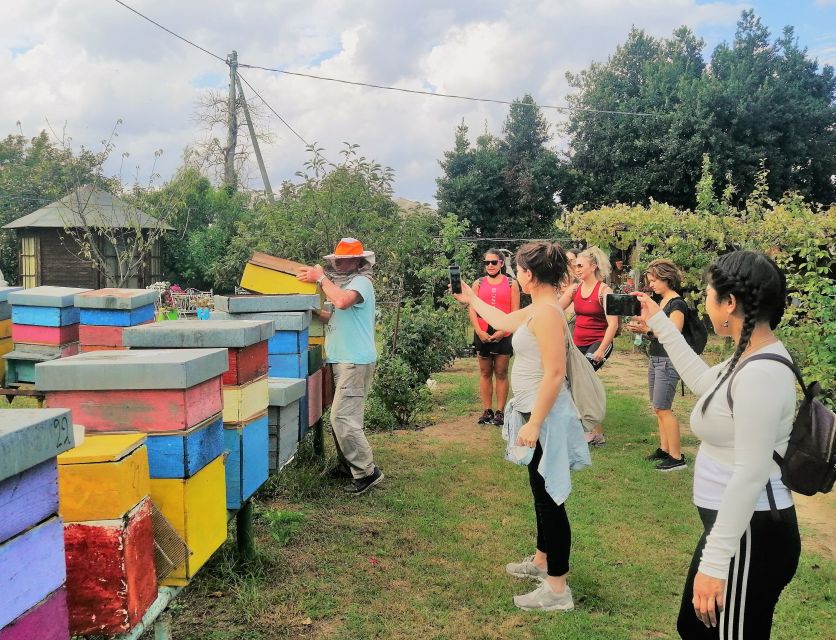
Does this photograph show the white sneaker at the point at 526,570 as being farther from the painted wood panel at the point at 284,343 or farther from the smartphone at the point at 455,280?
the painted wood panel at the point at 284,343

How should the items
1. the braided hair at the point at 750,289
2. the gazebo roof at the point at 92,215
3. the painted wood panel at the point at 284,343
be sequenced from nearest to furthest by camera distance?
the braided hair at the point at 750,289
the painted wood panel at the point at 284,343
the gazebo roof at the point at 92,215

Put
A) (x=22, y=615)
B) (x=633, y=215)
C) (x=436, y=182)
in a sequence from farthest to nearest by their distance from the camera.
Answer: (x=436, y=182) < (x=633, y=215) < (x=22, y=615)

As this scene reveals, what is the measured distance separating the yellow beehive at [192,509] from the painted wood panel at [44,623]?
59cm

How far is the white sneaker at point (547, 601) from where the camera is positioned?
346cm

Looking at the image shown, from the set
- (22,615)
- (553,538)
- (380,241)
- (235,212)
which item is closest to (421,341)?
(380,241)

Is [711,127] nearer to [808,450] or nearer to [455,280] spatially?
[455,280]

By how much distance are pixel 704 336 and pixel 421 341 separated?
329cm

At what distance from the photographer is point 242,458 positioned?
3049 millimetres

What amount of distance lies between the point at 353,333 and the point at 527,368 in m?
1.77

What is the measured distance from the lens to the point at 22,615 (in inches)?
61.4

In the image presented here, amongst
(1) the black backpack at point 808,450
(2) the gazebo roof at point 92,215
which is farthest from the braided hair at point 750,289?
(2) the gazebo roof at point 92,215

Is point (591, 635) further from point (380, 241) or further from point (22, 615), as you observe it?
point (380, 241)

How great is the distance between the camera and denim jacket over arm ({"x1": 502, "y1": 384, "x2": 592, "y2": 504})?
329 cm

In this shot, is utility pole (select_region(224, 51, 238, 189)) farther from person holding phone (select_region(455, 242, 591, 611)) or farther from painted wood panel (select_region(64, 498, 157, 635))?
painted wood panel (select_region(64, 498, 157, 635))
